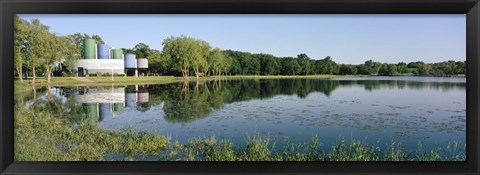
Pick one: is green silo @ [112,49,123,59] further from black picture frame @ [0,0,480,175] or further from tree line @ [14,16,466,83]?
black picture frame @ [0,0,480,175]

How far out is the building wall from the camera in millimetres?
3100

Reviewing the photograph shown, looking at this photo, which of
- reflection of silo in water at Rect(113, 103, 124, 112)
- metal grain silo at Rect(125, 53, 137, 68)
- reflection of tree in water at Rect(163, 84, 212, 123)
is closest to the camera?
metal grain silo at Rect(125, 53, 137, 68)

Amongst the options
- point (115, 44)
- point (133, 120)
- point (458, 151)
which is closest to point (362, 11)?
point (115, 44)

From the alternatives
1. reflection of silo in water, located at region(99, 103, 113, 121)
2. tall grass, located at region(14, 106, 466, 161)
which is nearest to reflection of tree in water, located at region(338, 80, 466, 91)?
tall grass, located at region(14, 106, 466, 161)

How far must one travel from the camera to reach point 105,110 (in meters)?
4.81

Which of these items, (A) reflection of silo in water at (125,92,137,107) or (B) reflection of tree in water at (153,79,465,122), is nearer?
(B) reflection of tree in water at (153,79,465,122)

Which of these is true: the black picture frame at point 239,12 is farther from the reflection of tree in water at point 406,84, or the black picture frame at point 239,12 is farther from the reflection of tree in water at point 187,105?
the reflection of tree in water at point 187,105

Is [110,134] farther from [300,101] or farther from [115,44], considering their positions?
[300,101]

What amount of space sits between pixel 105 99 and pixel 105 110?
0.45 metres

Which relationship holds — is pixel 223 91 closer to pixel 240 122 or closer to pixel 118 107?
pixel 240 122

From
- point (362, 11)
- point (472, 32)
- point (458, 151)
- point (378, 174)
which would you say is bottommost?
point (458, 151)

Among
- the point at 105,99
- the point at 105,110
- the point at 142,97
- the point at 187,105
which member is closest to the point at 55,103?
the point at 105,99

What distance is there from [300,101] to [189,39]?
2.33m

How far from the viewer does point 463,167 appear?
2.01 metres
